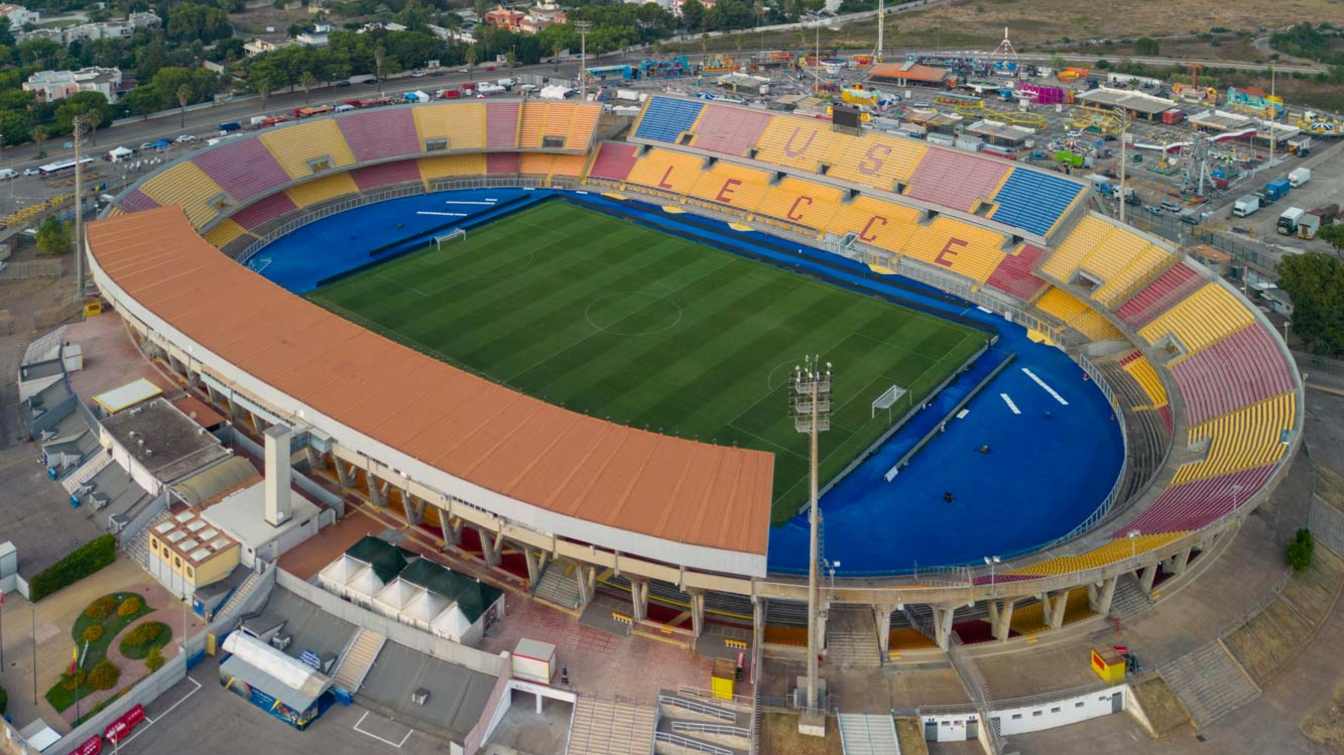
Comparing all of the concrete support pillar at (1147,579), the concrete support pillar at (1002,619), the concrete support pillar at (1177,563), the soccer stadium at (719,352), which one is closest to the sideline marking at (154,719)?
the soccer stadium at (719,352)

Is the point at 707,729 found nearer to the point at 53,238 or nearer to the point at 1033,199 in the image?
the point at 1033,199

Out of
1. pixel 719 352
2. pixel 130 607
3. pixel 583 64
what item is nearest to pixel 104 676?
pixel 130 607

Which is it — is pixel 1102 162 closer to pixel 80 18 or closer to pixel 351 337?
pixel 351 337

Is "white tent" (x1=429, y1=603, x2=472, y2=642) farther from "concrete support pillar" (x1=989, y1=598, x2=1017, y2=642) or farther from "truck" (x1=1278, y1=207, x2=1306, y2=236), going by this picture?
"truck" (x1=1278, y1=207, x2=1306, y2=236)

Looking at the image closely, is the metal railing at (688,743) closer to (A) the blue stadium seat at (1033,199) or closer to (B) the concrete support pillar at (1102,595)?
(B) the concrete support pillar at (1102,595)

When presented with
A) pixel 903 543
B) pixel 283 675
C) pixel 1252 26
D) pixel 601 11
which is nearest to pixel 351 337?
pixel 283 675

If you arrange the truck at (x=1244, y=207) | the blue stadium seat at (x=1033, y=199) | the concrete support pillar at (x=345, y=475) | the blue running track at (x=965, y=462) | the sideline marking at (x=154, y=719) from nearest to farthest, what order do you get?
the sideline marking at (x=154, y=719), the concrete support pillar at (x=345, y=475), the blue running track at (x=965, y=462), the blue stadium seat at (x=1033, y=199), the truck at (x=1244, y=207)
